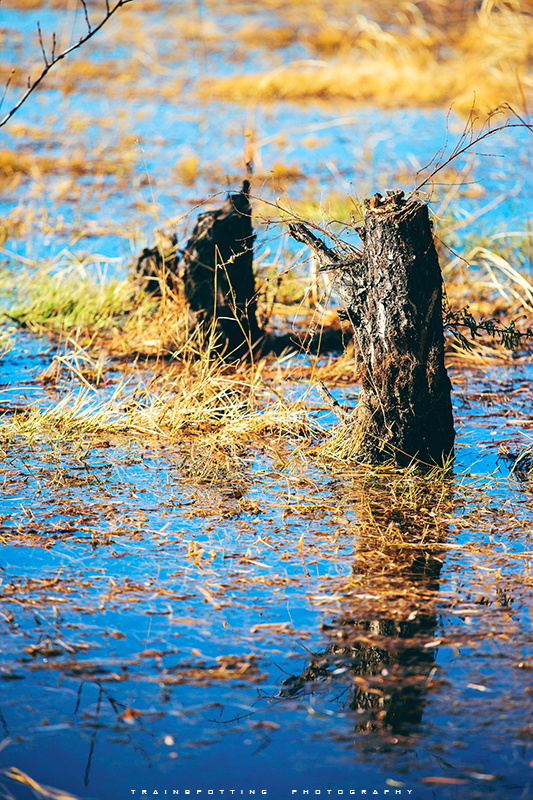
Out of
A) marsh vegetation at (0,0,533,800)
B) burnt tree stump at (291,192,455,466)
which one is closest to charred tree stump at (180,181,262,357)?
marsh vegetation at (0,0,533,800)

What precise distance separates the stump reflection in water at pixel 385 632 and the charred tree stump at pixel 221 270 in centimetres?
185

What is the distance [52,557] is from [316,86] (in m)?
11.1

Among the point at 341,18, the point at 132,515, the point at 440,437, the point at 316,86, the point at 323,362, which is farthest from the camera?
the point at 341,18

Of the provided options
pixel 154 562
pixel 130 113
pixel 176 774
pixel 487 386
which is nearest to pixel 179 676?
pixel 176 774

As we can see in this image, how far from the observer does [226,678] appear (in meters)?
2.06

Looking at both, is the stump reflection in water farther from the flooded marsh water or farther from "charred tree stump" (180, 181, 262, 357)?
"charred tree stump" (180, 181, 262, 357)

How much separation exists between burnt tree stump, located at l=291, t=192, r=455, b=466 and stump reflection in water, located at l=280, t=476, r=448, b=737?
0.43 meters

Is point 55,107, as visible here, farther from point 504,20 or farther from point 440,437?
point 440,437

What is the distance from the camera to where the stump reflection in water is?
2.00 m

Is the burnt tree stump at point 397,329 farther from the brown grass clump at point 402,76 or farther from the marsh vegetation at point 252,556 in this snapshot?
the brown grass clump at point 402,76

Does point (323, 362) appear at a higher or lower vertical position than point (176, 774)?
lower

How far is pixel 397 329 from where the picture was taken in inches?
122

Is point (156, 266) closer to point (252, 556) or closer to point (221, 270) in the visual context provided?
point (221, 270)

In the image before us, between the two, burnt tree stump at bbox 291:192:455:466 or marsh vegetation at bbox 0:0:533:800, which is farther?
burnt tree stump at bbox 291:192:455:466
